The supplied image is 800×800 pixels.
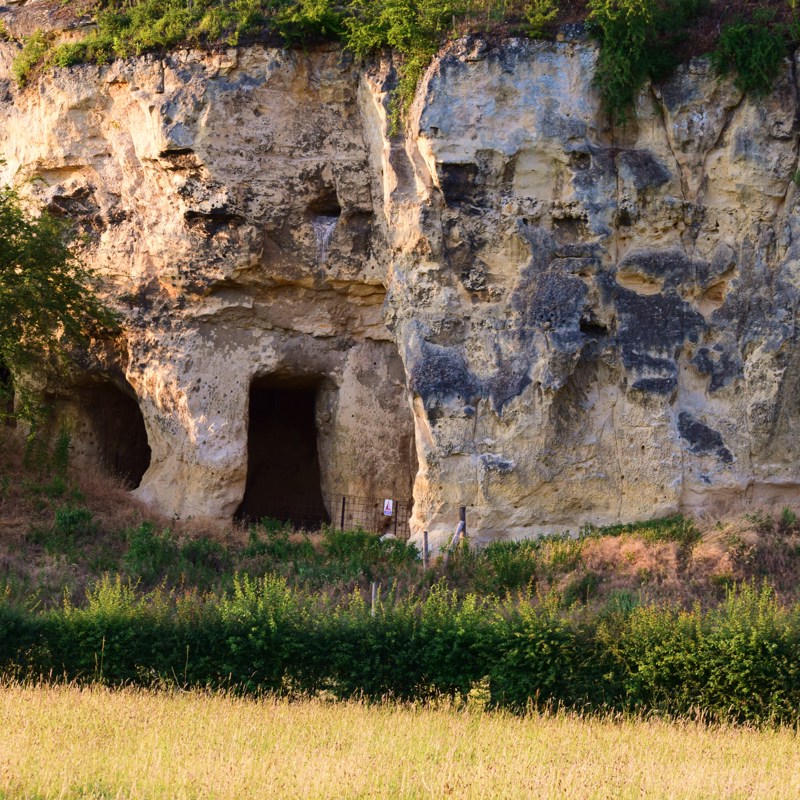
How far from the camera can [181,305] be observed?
75.3ft

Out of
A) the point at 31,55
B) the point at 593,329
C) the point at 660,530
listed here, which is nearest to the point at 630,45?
the point at 593,329

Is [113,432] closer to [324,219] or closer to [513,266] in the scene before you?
[324,219]

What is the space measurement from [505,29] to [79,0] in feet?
28.9

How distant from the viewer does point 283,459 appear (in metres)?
26.9

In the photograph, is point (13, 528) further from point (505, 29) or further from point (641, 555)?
point (505, 29)

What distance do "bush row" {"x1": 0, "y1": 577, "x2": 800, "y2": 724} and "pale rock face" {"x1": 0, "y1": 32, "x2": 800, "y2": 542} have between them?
588cm

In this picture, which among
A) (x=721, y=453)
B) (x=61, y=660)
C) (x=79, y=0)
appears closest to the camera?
(x=61, y=660)

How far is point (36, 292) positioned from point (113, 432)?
414cm

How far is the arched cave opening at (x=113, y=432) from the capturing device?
80.4ft

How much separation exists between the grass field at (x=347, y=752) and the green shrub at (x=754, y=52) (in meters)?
11.4

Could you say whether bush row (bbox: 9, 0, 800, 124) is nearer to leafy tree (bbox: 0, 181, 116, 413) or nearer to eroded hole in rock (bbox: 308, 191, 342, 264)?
eroded hole in rock (bbox: 308, 191, 342, 264)

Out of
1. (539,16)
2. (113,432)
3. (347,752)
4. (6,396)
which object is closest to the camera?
(347,752)

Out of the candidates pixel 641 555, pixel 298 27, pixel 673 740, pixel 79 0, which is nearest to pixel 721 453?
pixel 641 555

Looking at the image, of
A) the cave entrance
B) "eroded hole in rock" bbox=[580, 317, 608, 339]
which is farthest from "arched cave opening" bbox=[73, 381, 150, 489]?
"eroded hole in rock" bbox=[580, 317, 608, 339]
